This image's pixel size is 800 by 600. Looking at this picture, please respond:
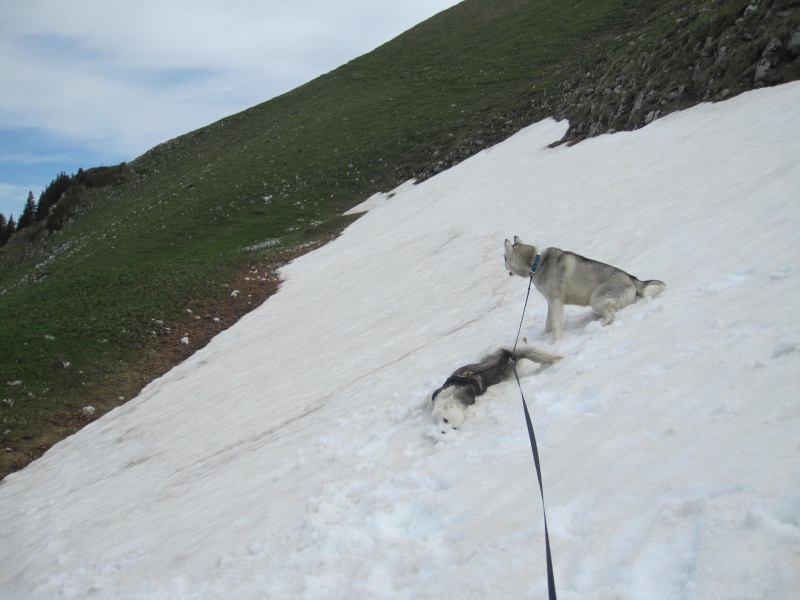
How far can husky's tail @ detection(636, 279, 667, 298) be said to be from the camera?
8648mm

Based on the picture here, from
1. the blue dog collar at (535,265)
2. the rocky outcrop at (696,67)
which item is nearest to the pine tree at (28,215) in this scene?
the rocky outcrop at (696,67)

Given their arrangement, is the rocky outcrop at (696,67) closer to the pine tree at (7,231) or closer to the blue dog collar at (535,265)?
the blue dog collar at (535,265)

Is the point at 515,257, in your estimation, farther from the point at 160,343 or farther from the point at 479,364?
the point at 160,343

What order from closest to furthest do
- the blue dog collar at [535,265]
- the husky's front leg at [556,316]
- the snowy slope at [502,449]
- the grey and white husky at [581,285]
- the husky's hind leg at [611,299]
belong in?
the snowy slope at [502,449]
the husky's hind leg at [611,299]
the grey and white husky at [581,285]
the husky's front leg at [556,316]
the blue dog collar at [535,265]

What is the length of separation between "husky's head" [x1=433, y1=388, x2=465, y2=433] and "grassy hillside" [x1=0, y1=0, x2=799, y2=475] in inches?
549

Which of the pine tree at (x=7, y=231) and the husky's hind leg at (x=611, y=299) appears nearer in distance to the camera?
the husky's hind leg at (x=611, y=299)

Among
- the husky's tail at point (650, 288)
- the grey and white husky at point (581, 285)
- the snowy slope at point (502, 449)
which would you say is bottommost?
the snowy slope at point (502, 449)

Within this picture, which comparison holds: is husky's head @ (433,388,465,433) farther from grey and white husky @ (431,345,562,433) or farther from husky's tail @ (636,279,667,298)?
husky's tail @ (636,279,667,298)

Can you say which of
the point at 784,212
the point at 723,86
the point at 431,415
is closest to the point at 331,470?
the point at 431,415

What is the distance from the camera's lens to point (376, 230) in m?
34.2

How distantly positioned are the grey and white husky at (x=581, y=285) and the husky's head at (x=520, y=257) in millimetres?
19

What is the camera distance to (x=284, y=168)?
61875 mm

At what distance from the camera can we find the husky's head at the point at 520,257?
9562mm

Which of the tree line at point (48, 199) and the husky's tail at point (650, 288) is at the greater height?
the tree line at point (48, 199)
